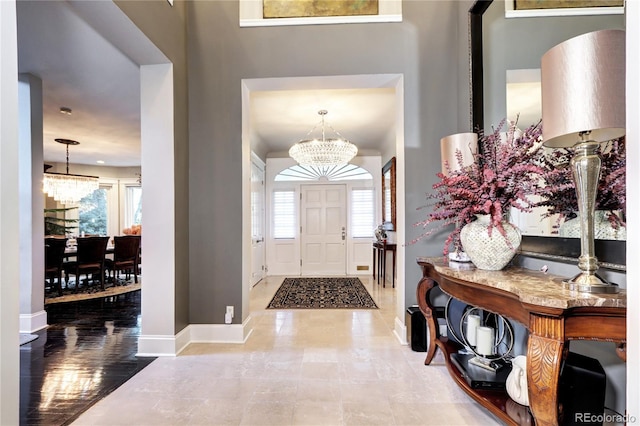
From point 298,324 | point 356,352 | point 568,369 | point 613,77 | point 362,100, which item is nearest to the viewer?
point 613,77

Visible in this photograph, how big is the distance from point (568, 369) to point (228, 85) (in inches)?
122

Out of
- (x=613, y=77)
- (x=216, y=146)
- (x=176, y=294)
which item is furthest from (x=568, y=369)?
(x=216, y=146)

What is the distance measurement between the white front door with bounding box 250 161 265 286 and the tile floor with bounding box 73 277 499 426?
2.71 metres

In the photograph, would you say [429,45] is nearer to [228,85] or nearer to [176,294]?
[228,85]

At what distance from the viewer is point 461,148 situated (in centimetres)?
211

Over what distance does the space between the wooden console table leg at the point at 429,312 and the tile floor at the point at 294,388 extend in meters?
0.16

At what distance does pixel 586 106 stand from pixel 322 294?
4.08m

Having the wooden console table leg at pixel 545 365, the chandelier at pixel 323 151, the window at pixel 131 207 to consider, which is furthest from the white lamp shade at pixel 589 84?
the window at pixel 131 207

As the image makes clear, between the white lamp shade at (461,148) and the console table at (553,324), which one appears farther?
the white lamp shade at (461,148)

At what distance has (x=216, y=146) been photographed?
9.32ft

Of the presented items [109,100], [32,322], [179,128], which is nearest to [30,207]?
[32,322]

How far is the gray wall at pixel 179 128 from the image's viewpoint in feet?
7.99
